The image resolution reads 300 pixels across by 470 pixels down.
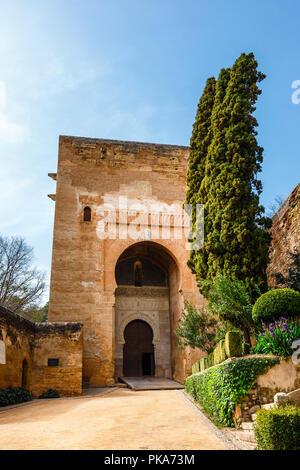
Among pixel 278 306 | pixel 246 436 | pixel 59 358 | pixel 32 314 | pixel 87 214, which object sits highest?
pixel 87 214

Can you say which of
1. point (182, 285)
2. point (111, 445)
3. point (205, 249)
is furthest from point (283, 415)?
point (182, 285)

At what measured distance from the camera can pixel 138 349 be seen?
18.2m

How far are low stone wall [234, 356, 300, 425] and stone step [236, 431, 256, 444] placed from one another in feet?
1.23

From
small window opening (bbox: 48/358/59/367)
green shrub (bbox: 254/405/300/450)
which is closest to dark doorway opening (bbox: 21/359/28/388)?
small window opening (bbox: 48/358/59/367)

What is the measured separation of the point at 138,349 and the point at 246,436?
13.9 metres

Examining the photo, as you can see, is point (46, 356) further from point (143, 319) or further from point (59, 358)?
point (143, 319)

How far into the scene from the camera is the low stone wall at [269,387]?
5.29 m

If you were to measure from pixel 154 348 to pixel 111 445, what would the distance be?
44.6 feet

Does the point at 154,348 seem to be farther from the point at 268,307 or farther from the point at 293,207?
the point at 268,307

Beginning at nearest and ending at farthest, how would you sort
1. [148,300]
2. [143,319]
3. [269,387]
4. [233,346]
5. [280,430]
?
[280,430] < [269,387] < [233,346] < [143,319] < [148,300]

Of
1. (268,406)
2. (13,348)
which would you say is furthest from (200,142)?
(268,406)

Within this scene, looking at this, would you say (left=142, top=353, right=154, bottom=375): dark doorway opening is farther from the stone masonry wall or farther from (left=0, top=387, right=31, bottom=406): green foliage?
(left=0, top=387, right=31, bottom=406): green foliage

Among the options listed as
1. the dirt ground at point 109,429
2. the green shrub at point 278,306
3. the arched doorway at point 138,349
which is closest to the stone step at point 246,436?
the dirt ground at point 109,429

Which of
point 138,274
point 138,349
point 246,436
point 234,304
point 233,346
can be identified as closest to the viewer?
point 246,436
